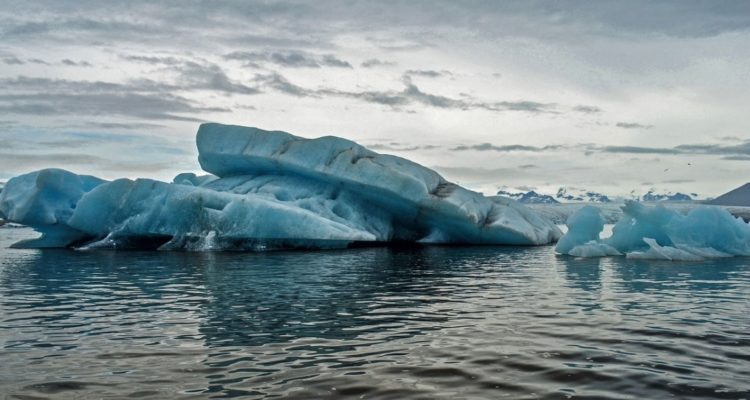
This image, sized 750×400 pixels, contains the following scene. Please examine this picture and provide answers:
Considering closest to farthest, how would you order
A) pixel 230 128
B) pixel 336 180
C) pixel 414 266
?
pixel 414 266, pixel 336 180, pixel 230 128

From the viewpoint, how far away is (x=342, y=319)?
8.81 m

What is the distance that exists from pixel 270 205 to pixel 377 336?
1645 cm

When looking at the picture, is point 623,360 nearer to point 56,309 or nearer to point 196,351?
point 196,351

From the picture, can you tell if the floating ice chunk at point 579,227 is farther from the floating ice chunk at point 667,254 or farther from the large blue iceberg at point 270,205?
the large blue iceberg at point 270,205

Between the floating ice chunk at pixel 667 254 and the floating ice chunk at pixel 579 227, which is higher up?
the floating ice chunk at pixel 579 227

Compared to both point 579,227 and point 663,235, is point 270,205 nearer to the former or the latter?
point 579,227

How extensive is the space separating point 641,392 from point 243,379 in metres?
3.31

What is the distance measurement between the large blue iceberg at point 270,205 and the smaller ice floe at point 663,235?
17.3 ft

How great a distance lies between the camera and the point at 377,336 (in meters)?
7.50

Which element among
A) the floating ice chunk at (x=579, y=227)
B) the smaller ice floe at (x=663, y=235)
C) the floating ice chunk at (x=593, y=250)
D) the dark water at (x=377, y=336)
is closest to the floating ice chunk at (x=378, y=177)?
the floating ice chunk at (x=579, y=227)

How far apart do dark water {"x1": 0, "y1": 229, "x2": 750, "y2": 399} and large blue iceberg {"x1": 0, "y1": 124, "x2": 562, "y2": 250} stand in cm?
903

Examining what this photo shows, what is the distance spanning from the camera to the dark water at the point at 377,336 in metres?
5.33

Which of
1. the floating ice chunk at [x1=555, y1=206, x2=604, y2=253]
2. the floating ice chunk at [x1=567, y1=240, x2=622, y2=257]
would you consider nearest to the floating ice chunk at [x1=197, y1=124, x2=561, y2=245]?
the floating ice chunk at [x1=555, y1=206, x2=604, y2=253]

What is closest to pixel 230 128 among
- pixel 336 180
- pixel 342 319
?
pixel 336 180
